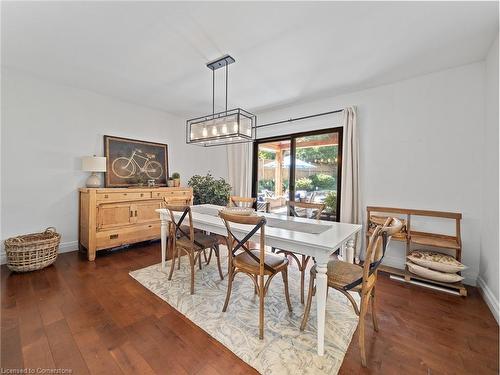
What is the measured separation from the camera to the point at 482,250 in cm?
238

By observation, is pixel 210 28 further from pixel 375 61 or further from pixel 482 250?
pixel 482 250

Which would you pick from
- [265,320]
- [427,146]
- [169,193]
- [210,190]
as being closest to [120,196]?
[169,193]

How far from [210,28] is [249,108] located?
2259 millimetres

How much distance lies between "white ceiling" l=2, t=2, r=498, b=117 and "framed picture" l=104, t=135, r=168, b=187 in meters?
1.02

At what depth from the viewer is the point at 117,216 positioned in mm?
3293

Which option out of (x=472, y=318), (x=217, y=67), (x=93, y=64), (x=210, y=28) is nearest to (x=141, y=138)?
(x=93, y=64)

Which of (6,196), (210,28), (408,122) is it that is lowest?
(6,196)

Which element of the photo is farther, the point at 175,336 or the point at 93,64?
the point at 93,64

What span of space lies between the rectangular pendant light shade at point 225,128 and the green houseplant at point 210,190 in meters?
1.58

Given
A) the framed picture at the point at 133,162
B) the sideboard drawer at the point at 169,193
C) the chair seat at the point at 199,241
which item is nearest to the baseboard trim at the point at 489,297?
the chair seat at the point at 199,241

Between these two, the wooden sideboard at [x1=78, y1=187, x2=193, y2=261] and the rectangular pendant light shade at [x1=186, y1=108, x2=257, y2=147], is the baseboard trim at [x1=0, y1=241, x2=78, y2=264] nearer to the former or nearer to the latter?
the wooden sideboard at [x1=78, y1=187, x2=193, y2=261]

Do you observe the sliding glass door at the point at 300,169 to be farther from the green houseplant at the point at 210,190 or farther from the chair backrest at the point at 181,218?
the chair backrest at the point at 181,218

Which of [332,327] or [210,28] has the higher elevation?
[210,28]

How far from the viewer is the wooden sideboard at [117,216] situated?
3.04 metres
